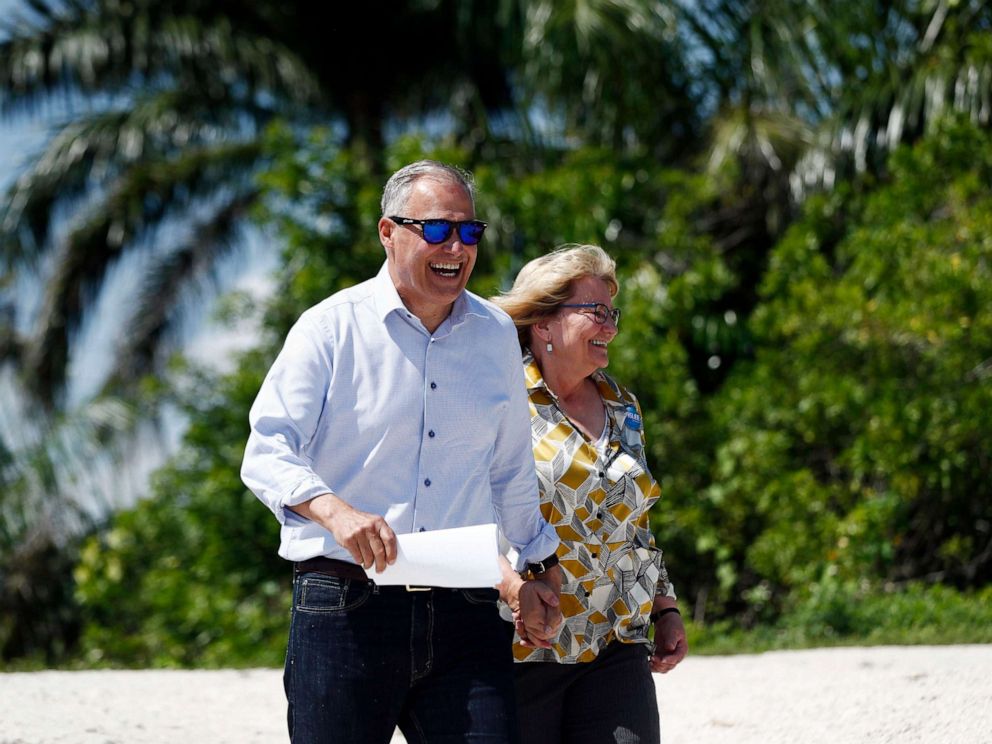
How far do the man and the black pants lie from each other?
0.37 m

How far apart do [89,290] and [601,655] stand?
1026cm

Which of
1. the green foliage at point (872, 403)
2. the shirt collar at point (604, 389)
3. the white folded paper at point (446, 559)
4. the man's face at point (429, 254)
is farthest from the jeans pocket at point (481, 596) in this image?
the green foliage at point (872, 403)

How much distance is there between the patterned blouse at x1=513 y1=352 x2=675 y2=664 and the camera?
10.2 ft

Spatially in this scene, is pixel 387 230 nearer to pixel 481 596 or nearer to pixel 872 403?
pixel 481 596

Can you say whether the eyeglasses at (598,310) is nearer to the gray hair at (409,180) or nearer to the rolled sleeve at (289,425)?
the gray hair at (409,180)

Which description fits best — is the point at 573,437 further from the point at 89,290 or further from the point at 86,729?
the point at 89,290

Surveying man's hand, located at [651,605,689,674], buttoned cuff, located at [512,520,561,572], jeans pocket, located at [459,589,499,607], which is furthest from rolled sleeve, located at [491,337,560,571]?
man's hand, located at [651,605,689,674]

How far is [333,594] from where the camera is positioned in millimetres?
2527

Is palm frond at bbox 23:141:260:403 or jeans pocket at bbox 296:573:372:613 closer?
jeans pocket at bbox 296:573:372:613

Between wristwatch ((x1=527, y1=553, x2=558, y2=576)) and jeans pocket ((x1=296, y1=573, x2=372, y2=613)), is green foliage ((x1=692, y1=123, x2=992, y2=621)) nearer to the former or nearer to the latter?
wristwatch ((x1=527, y1=553, x2=558, y2=576))

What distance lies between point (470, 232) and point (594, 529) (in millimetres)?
861

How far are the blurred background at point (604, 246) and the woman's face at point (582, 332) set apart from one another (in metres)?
4.54

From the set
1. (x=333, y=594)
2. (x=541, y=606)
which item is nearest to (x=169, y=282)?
(x=541, y=606)

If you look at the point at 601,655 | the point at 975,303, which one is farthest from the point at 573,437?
the point at 975,303
